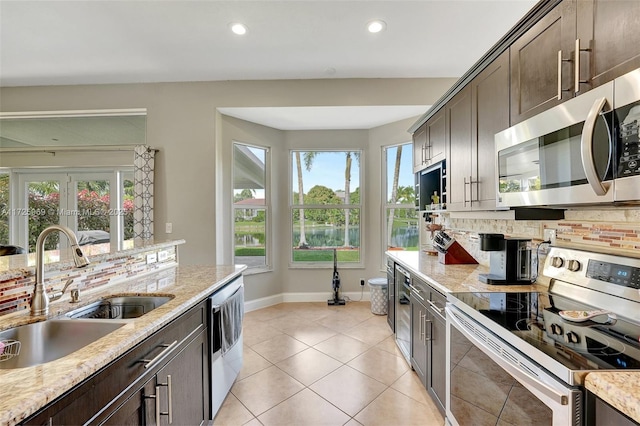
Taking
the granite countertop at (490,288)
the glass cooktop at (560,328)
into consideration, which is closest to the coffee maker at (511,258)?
the granite countertop at (490,288)

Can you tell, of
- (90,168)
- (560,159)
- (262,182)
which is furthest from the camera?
(262,182)

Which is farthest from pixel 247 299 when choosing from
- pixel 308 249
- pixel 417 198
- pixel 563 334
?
pixel 563 334

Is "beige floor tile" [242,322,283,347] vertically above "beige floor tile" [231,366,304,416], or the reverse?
"beige floor tile" [231,366,304,416]

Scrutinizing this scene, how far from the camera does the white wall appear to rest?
12.0 ft

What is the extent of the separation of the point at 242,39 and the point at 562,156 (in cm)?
279

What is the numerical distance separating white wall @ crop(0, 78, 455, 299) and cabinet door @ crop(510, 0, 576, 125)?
2.09 meters

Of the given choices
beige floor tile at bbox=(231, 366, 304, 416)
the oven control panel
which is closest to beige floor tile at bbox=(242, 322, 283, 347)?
beige floor tile at bbox=(231, 366, 304, 416)

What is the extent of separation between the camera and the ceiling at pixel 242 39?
94.2 inches

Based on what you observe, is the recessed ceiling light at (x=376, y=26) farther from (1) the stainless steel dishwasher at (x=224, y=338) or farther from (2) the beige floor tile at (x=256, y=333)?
(2) the beige floor tile at (x=256, y=333)

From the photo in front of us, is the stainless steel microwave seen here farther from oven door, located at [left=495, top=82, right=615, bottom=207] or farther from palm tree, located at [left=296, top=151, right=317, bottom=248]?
palm tree, located at [left=296, top=151, right=317, bottom=248]

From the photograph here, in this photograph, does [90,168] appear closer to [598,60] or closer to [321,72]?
[321,72]

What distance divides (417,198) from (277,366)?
237 cm

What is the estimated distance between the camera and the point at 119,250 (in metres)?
1.87

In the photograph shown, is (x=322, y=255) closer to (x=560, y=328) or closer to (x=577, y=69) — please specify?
(x=560, y=328)
